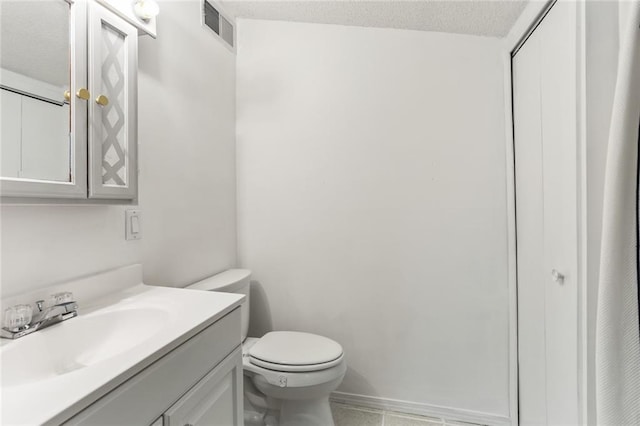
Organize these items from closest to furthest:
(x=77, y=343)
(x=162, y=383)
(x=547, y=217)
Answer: (x=162, y=383) → (x=77, y=343) → (x=547, y=217)

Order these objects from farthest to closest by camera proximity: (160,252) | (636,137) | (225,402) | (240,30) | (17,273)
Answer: (240,30), (160,252), (225,402), (17,273), (636,137)

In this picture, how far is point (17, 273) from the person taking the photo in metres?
0.77

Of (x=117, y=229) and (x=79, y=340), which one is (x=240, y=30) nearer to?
(x=117, y=229)

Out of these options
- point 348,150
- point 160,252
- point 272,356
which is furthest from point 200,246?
point 348,150

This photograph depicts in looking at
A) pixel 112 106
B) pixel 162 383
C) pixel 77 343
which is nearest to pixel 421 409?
pixel 162 383

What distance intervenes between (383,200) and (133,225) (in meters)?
1.22

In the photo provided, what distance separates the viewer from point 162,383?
67cm

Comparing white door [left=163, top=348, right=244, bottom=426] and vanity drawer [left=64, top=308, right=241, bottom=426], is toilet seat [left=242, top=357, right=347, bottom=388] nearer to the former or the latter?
white door [left=163, top=348, right=244, bottom=426]

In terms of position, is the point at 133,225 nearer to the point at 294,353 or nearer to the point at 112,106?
the point at 112,106

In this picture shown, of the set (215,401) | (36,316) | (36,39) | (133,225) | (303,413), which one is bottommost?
(303,413)

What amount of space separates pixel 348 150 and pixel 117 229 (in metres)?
1.19

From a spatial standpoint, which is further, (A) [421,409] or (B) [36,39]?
(A) [421,409]

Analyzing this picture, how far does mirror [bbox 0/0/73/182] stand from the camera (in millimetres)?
734

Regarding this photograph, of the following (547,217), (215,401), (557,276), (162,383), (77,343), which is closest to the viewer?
(162,383)
